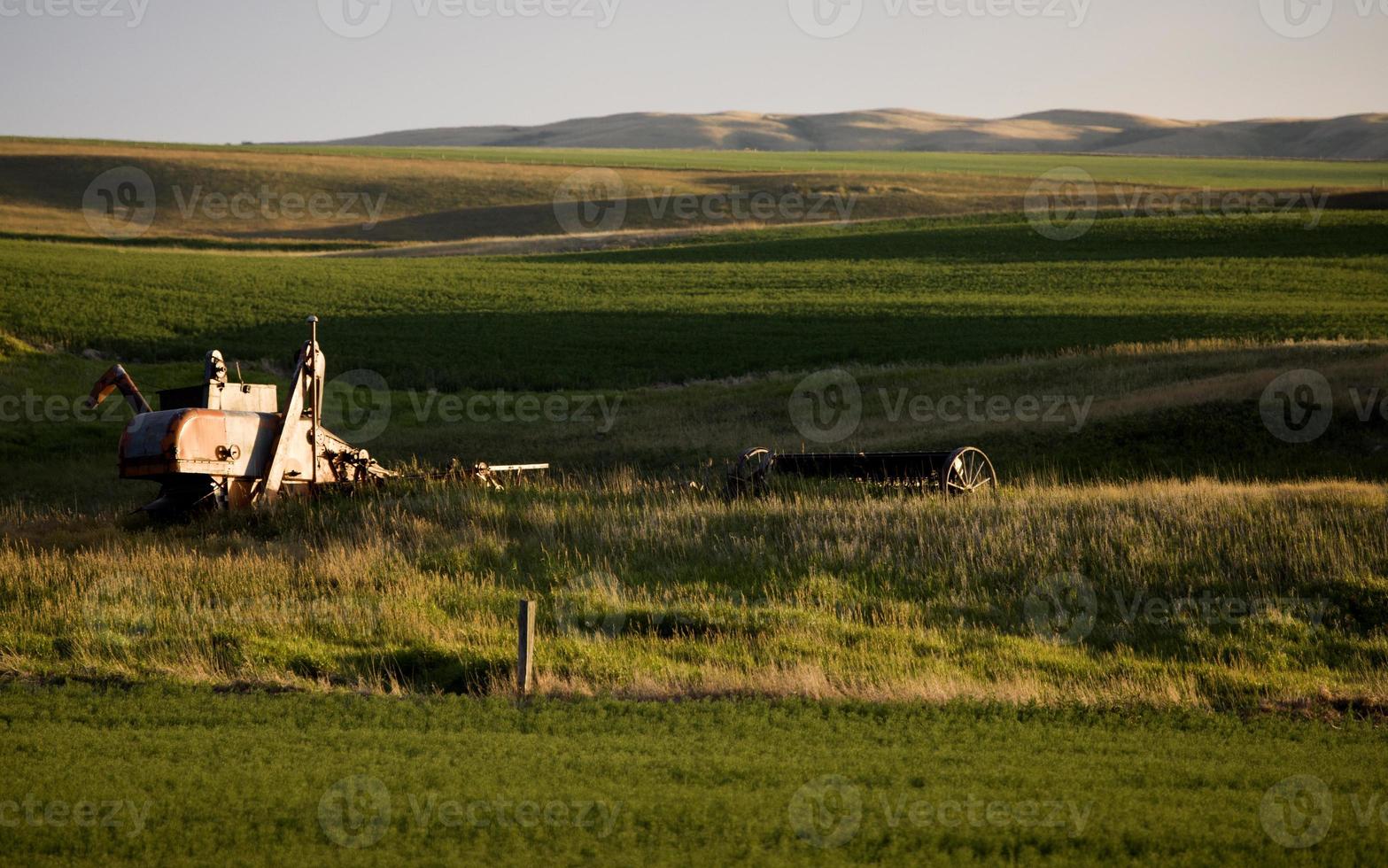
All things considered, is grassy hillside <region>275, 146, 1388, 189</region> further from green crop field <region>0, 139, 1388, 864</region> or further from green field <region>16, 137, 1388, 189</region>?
green crop field <region>0, 139, 1388, 864</region>

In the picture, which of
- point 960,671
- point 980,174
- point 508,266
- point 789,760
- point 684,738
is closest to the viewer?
point 789,760

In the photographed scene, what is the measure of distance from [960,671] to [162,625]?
345 inches

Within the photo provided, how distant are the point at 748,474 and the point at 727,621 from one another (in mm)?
8665

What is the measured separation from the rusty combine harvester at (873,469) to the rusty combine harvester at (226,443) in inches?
287

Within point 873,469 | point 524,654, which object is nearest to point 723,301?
point 873,469

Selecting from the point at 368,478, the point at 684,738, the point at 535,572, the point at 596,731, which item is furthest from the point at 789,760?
the point at 368,478

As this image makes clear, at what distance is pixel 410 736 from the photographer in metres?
9.36

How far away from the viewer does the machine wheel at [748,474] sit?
21.8 m

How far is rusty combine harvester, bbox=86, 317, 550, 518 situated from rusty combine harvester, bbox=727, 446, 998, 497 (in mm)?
7297

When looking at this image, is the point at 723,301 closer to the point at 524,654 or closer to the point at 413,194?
the point at 524,654

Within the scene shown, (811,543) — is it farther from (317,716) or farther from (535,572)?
(317,716)

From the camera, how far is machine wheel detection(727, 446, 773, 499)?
21.8 meters

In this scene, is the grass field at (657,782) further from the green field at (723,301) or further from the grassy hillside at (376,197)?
the grassy hillside at (376,197)

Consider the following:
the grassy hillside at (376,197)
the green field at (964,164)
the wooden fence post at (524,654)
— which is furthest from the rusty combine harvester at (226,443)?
the green field at (964,164)
